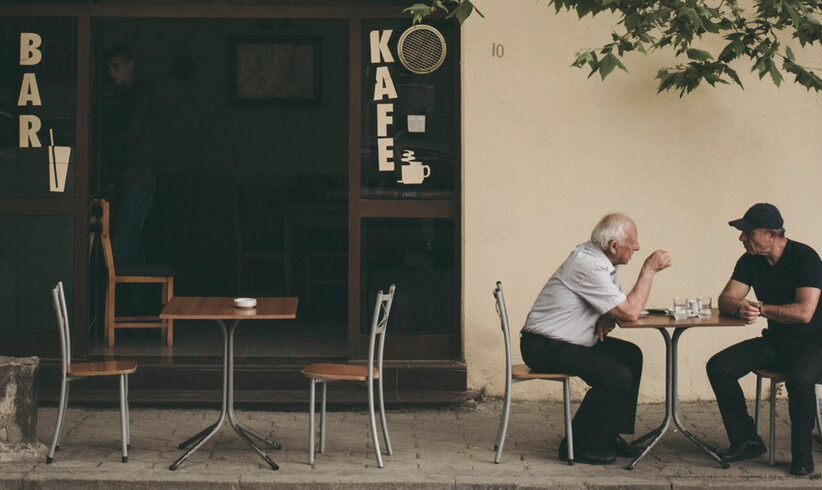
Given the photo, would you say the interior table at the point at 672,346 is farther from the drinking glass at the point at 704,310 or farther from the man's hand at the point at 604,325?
the man's hand at the point at 604,325

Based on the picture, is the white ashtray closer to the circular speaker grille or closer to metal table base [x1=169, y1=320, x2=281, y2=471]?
metal table base [x1=169, y1=320, x2=281, y2=471]

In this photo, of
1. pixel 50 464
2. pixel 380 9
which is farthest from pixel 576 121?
pixel 50 464

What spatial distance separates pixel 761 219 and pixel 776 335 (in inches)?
28.5

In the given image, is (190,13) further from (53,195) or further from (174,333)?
(174,333)

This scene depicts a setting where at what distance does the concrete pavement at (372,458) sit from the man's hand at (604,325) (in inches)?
28.9

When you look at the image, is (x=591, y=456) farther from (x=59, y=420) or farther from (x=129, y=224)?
(x=129, y=224)

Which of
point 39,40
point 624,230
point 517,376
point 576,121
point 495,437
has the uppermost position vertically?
point 39,40

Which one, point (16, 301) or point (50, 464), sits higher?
point (16, 301)

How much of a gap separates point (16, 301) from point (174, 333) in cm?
170

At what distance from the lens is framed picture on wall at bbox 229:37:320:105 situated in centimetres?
1276

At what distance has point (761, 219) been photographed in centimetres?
628

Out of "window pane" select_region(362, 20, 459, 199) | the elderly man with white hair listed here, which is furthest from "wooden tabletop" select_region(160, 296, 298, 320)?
"window pane" select_region(362, 20, 459, 199)

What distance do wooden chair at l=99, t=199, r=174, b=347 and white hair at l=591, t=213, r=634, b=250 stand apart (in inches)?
146

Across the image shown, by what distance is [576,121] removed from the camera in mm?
7836
